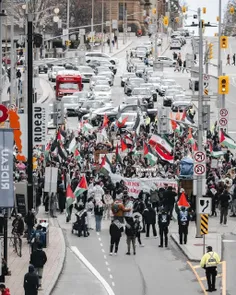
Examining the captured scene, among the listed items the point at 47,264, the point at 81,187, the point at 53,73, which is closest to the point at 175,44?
the point at 53,73

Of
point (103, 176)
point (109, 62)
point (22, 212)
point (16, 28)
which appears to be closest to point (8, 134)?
point (22, 212)

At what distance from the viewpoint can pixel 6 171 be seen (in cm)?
3017

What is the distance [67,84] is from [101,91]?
10.6 ft

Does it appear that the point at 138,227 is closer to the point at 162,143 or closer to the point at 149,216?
the point at 149,216

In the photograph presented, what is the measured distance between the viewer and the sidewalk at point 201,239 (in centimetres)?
3894

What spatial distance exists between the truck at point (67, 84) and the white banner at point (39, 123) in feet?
153

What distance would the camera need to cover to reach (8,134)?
2991cm

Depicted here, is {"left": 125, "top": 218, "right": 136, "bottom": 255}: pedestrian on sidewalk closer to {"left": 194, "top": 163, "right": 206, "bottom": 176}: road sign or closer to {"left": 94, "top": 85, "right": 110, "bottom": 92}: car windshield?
{"left": 194, "top": 163, "right": 206, "bottom": 176}: road sign

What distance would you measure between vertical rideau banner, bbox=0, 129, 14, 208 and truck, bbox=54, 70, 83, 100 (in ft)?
206

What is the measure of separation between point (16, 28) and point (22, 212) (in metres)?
91.6

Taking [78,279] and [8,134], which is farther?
[78,279]

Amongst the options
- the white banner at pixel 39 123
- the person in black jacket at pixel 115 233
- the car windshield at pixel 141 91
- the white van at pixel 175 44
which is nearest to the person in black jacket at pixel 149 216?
the person in black jacket at pixel 115 233

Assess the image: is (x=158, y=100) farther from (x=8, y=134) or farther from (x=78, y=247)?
(x=8, y=134)

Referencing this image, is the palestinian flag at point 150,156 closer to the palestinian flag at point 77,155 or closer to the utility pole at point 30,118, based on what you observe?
the palestinian flag at point 77,155
